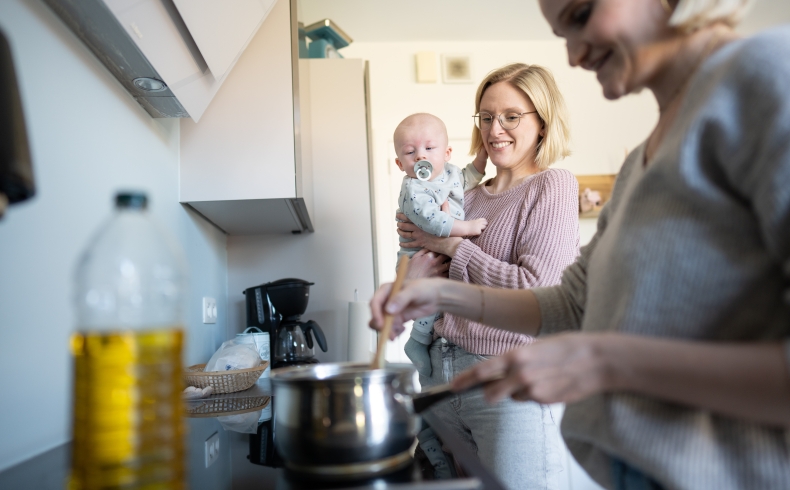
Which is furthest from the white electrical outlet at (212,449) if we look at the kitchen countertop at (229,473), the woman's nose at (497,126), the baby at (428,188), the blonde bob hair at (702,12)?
the woman's nose at (497,126)

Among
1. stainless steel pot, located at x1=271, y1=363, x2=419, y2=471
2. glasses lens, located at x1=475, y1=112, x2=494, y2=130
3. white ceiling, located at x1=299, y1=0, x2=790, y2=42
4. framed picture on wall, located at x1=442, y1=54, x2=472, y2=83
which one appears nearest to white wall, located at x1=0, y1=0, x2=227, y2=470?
stainless steel pot, located at x1=271, y1=363, x2=419, y2=471

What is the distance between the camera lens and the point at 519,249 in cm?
122

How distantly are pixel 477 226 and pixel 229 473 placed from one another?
82 cm

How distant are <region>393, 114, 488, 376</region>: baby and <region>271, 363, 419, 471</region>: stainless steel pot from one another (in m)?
0.77

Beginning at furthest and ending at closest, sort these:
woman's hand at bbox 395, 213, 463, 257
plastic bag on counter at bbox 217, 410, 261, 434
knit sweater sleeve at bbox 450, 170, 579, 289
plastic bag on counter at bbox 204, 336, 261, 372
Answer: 1. plastic bag on counter at bbox 204, 336, 261, 372
2. woman's hand at bbox 395, 213, 463, 257
3. knit sweater sleeve at bbox 450, 170, 579, 289
4. plastic bag on counter at bbox 217, 410, 261, 434

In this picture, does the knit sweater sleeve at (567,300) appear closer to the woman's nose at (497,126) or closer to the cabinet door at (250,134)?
the woman's nose at (497,126)

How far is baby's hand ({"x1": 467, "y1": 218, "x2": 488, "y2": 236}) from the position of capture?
1.31m

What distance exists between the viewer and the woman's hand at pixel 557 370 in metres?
0.50

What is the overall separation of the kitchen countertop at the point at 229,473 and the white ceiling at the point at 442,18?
231 centimetres

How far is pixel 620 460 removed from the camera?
24.8 inches

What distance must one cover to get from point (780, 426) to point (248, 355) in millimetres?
1312

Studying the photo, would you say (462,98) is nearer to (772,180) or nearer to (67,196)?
(67,196)

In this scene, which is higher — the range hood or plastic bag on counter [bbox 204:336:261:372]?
the range hood

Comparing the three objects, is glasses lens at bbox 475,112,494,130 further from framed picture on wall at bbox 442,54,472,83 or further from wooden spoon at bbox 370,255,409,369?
framed picture on wall at bbox 442,54,472,83
